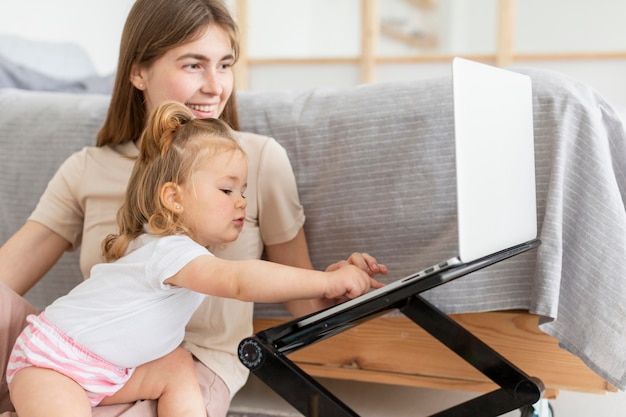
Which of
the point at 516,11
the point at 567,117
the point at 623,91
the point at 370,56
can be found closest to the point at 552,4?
the point at 516,11

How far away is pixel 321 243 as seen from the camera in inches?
51.6

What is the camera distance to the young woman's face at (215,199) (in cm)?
103

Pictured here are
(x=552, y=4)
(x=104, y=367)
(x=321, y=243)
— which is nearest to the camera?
(x=104, y=367)

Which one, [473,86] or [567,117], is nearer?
[473,86]

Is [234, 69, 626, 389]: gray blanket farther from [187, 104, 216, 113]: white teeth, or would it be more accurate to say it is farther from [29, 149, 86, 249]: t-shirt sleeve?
[29, 149, 86, 249]: t-shirt sleeve

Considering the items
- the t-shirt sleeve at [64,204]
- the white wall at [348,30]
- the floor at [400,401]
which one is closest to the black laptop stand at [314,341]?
the floor at [400,401]

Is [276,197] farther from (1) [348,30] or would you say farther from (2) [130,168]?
(1) [348,30]

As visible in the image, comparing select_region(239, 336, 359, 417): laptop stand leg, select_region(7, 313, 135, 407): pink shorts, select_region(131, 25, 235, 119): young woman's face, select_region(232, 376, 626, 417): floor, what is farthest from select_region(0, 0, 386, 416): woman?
select_region(232, 376, 626, 417): floor

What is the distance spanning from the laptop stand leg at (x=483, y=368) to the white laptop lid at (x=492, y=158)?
6.6 inches

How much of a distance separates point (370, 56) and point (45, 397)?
3177 mm

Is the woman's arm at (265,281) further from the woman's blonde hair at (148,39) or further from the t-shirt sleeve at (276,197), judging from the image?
the woman's blonde hair at (148,39)

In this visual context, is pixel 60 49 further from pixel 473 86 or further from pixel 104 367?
pixel 473 86

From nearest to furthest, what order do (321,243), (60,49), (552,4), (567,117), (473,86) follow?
(473,86) → (567,117) → (321,243) → (60,49) → (552,4)

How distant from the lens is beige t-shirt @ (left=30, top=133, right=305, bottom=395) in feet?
3.97
